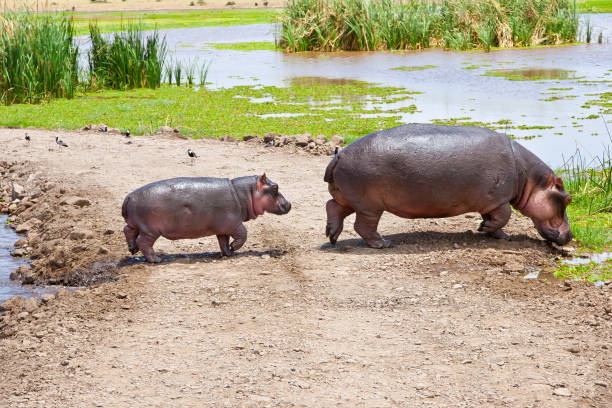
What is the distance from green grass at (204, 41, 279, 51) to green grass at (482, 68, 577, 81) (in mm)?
9947

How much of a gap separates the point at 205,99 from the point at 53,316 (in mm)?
11426

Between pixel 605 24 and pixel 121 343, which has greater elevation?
pixel 605 24

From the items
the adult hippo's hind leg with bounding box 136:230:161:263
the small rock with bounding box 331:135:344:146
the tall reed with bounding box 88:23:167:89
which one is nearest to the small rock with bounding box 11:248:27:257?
the adult hippo's hind leg with bounding box 136:230:161:263

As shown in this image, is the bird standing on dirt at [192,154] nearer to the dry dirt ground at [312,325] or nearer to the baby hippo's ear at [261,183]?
the dry dirt ground at [312,325]

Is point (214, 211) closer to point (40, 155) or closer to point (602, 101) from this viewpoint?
point (40, 155)

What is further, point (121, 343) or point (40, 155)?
point (40, 155)

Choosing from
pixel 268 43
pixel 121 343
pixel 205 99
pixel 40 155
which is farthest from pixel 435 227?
pixel 268 43

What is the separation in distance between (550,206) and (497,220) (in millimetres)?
455

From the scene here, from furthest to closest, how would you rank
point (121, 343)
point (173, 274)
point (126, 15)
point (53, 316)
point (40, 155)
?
point (126, 15) → point (40, 155) → point (173, 274) → point (53, 316) → point (121, 343)

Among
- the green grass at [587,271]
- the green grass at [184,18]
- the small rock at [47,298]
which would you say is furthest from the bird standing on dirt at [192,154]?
the green grass at [184,18]

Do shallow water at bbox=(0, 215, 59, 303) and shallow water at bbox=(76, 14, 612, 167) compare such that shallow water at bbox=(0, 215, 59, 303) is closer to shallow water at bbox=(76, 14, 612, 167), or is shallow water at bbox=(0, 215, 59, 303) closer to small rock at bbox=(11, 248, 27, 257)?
small rock at bbox=(11, 248, 27, 257)

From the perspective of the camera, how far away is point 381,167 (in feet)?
21.8

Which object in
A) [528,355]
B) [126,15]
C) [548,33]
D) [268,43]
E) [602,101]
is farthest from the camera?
[126,15]

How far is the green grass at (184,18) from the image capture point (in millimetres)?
38375
